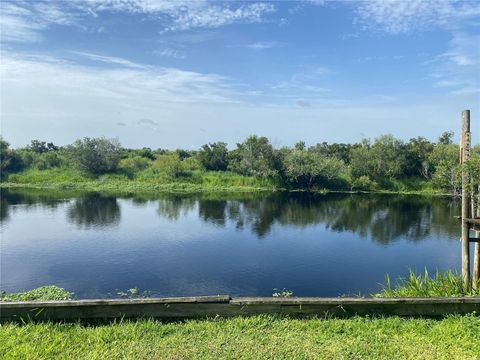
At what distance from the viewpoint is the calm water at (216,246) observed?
14.1 meters

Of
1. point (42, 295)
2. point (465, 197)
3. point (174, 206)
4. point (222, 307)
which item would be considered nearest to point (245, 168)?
point (174, 206)

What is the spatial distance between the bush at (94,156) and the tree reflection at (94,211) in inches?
552

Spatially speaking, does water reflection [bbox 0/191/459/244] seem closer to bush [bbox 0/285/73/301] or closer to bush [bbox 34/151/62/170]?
bush [bbox 34/151/62/170]

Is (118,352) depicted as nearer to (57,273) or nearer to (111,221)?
(57,273)

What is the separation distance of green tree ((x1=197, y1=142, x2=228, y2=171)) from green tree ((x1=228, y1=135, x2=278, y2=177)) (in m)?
1.34

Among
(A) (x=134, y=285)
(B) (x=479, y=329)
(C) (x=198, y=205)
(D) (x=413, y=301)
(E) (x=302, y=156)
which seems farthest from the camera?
(E) (x=302, y=156)

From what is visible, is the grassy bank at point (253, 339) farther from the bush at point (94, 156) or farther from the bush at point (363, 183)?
the bush at point (94, 156)

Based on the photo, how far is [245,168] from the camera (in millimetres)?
52781

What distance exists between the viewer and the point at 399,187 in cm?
5100

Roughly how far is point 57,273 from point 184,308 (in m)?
11.3

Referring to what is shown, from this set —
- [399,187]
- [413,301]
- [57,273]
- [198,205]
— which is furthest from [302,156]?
[413,301]

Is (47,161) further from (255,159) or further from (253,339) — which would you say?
(253,339)

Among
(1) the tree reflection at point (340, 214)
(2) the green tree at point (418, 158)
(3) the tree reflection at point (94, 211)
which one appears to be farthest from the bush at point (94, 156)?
(2) the green tree at point (418, 158)

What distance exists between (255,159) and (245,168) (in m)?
1.89
